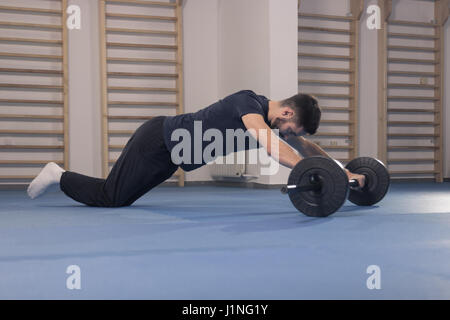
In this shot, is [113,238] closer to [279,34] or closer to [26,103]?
[279,34]

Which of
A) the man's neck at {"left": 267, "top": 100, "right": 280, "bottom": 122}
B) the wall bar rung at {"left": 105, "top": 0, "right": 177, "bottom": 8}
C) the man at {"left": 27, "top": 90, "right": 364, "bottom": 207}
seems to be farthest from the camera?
the wall bar rung at {"left": 105, "top": 0, "right": 177, "bottom": 8}

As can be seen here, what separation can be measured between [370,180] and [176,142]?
4.97 ft

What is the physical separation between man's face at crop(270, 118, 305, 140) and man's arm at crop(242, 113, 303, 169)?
0.57 feet

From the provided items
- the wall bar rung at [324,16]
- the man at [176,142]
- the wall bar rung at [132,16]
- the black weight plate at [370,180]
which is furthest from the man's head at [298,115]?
the wall bar rung at [324,16]

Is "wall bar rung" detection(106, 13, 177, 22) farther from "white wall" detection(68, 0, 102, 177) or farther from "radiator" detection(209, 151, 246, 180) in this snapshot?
"radiator" detection(209, 151, 246, 180)

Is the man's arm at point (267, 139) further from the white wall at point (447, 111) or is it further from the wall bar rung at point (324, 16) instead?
the white wall at point (447, 111)

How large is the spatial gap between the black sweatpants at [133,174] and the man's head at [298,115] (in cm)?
88

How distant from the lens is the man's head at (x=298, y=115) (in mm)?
2930

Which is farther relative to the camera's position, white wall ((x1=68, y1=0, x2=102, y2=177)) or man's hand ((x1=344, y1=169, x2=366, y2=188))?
white wall ((x1=68, y1=0, x2=102, y2=177))

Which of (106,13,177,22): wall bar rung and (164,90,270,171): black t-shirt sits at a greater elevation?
(106,13,177,22): wall bar rung

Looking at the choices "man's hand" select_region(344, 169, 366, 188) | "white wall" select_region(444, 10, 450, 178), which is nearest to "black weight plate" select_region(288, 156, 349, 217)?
"man's hand" select_region(344, 169, 366, 188)

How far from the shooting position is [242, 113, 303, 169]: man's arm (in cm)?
278
